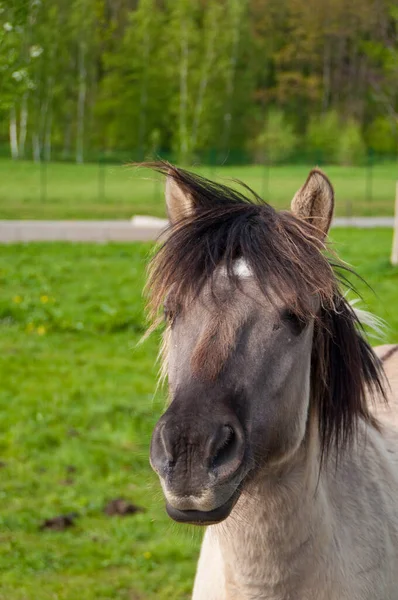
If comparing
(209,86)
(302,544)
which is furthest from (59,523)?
(209,86)

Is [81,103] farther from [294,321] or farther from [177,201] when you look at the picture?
[294,321]

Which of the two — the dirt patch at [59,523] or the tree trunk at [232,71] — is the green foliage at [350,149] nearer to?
the tree trunk at [232,71]

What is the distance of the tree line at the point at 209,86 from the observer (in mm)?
48594

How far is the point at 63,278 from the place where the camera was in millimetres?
12492

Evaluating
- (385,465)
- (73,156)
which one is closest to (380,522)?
(385,465)

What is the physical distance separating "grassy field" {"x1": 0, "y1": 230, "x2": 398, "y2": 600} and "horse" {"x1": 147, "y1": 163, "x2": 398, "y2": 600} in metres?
0.29

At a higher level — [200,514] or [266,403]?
[266,403]

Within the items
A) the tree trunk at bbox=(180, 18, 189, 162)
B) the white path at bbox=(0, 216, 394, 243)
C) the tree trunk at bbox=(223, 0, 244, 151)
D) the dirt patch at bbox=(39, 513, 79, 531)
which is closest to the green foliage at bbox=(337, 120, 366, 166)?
the tree trunk at bbox=(223, 0, 244, 151)

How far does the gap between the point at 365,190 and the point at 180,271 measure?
3748 cm

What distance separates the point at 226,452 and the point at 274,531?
Answer: 21.5 inches

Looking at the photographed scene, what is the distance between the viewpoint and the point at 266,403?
2336 mm

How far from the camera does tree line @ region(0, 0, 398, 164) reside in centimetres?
4859

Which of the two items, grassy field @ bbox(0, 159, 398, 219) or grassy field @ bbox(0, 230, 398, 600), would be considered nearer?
grassy field @ bbox(0, 230, 398, 600)

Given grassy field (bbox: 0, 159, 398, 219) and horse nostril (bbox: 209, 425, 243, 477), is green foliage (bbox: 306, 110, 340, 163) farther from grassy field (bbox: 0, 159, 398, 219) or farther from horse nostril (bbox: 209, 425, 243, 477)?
horse nostril (bbox: 209, 425, 243, 477)
